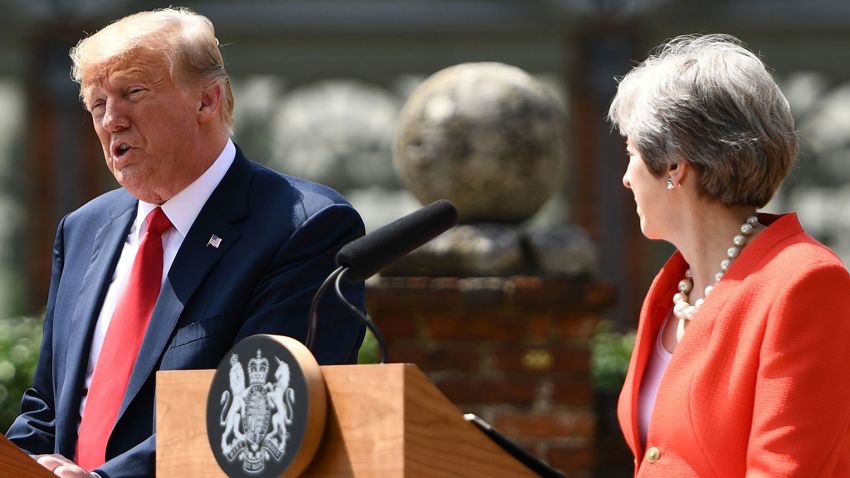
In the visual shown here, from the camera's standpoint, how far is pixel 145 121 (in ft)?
10.2

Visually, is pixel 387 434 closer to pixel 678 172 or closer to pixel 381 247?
pixel 381 247

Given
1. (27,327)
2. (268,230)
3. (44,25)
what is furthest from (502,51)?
(268,230)

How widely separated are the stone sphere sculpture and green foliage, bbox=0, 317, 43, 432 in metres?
2.10

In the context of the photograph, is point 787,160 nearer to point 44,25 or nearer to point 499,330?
point 499,330

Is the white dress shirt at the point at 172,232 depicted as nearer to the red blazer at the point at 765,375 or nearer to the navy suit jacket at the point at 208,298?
the navy suit jacket at the point at 208,298

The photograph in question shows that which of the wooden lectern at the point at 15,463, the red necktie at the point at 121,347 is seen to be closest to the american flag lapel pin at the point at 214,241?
the red necktie at the point at 121,347

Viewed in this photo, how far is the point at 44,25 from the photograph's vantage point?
10.9 metres

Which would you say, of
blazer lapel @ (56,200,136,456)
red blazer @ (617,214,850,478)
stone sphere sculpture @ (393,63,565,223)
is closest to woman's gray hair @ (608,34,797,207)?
red blazer @ (617,214,850,478)

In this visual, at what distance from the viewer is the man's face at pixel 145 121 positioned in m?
3.10

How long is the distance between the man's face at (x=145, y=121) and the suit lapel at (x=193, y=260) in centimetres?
10

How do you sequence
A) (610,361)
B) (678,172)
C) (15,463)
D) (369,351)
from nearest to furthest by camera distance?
1. (15,463)
2. (678,172)
3. (369,351)
4. (610,361)

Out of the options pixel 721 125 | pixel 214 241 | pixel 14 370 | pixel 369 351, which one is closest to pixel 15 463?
pixel 214 241

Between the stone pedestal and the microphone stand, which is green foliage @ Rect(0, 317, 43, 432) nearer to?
the stone pedestal

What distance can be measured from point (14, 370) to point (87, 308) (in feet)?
12.3
